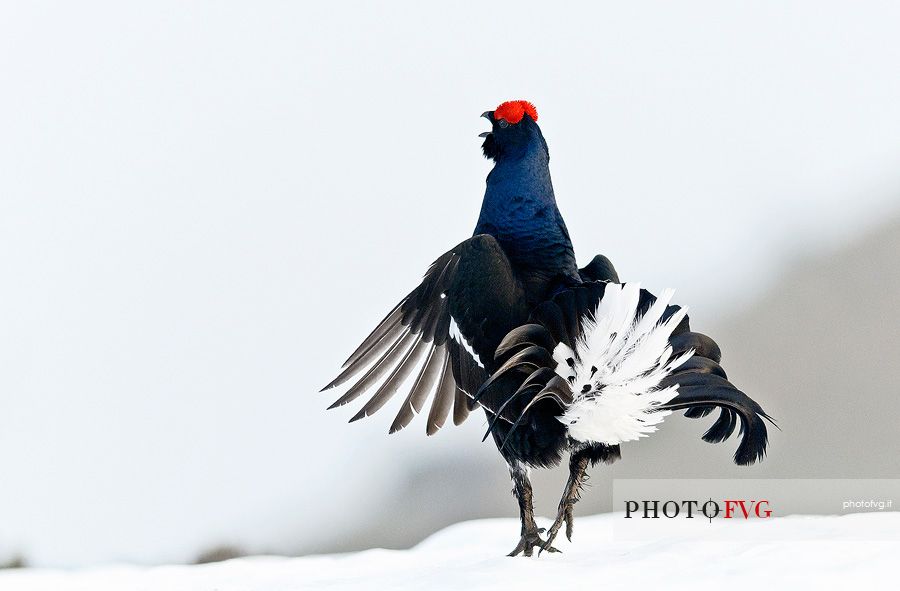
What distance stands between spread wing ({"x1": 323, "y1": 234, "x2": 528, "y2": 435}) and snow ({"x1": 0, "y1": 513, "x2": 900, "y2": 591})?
20.8 inches

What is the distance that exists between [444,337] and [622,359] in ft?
2.32

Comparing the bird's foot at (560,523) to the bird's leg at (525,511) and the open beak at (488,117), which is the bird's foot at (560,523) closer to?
the bird's leg at (525,511)

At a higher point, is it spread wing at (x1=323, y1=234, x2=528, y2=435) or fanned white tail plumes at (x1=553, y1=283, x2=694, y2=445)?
spread wing at (x1=323, y1=234, x2=528, y2=435)

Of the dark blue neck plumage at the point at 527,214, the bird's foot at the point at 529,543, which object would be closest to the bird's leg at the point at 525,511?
the bird's foot at the point at 529,543

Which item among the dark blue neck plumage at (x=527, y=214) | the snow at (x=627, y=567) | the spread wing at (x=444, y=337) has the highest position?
the dark blue neck plumage at (x=527, y=214)

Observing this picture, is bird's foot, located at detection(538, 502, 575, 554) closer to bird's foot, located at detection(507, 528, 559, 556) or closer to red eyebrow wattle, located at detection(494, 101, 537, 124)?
bird's foot, located at detection(507, 528, 559, 556)

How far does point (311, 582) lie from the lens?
2762 mm

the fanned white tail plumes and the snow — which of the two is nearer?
the snow

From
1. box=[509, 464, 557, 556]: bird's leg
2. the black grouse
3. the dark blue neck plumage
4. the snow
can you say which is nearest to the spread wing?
the black grouse

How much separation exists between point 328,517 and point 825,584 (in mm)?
5331

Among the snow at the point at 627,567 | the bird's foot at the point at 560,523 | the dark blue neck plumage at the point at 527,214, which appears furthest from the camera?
the dark blue neck plumage at the point at 527,214

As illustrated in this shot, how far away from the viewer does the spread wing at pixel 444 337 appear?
9.04ft

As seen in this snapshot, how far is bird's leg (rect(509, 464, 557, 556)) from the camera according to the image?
281 centimetres

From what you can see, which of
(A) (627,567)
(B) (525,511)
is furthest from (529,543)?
(A) (627,567)
